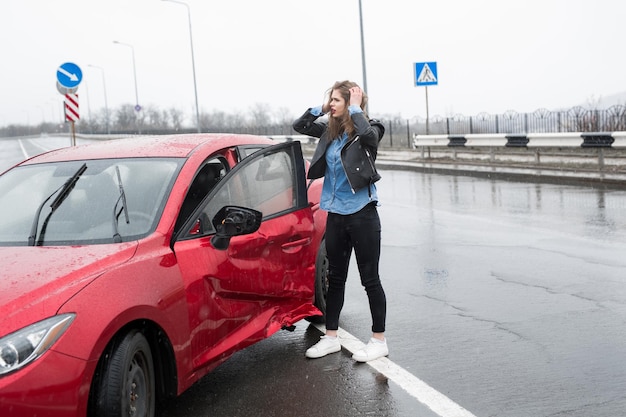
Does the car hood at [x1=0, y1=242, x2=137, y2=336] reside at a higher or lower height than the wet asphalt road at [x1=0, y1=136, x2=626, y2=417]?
higher

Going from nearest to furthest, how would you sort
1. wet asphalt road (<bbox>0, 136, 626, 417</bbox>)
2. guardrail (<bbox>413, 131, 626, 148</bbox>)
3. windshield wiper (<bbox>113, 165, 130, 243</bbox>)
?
windshield wiper (<bbox>113, 165, 130, 243</bbox>), wet asphalt road (<bbox>0, 136, 626, 417</bbox>), guardrail (<bbox>413, 131, 626, 148</bbox>)

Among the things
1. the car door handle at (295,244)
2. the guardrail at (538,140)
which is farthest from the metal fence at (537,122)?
the car door handle at (295,244)

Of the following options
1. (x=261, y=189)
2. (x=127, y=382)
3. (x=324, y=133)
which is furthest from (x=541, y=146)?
(x=127, y=382)

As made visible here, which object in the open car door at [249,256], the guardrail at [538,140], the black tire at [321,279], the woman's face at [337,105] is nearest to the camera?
the open car door at [249,256]

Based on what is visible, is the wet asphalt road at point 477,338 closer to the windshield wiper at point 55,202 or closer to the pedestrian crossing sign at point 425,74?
the windshield wiper at point 55,202

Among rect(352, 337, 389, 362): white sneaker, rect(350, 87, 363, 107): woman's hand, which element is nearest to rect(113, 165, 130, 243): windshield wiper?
rect(350, 87, 363, 107): woman's hand

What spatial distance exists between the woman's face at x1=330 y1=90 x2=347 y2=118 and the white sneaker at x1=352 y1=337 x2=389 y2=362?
156cm

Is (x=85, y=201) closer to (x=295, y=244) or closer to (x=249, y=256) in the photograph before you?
(x=249, y=256)

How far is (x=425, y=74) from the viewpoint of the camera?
73.9 ft

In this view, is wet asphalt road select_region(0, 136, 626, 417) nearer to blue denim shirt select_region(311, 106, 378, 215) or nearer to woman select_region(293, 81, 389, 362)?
woman select_region(293, 81, 389, 362)

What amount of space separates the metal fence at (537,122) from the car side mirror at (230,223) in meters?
18.0

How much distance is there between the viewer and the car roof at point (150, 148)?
4547 mm

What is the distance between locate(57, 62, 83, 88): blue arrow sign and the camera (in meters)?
16.3

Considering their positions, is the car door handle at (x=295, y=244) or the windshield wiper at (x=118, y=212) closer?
the windshield wiper at (x=118, y=212)
